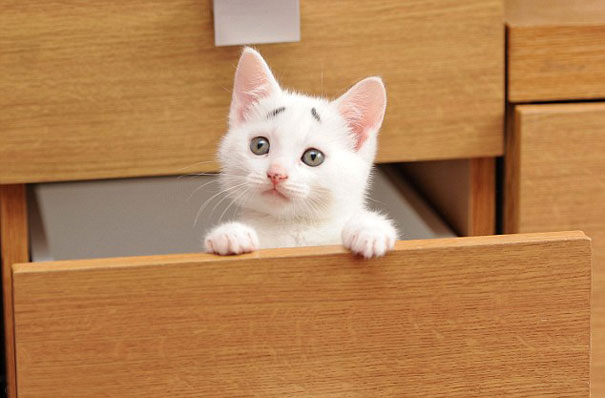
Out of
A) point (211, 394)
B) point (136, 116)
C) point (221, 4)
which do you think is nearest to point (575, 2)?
point (221, 4)

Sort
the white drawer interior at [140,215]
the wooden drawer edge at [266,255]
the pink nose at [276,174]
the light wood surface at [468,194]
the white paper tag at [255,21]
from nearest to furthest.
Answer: the wooden drawer edge at [266,255], the pink nose at [276,174], the white paper tag at [255,21], the light wood surface at [468,194], the white drawer interior at [140,215]

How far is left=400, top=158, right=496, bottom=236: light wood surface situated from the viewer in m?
0.97

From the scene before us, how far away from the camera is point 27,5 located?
0.85 meters

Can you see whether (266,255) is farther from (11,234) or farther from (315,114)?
(11,234)

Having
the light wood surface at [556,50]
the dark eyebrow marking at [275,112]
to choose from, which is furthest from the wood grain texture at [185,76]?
the dark eyebrow marking at [275,112]

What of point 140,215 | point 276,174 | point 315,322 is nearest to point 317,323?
point 315,322

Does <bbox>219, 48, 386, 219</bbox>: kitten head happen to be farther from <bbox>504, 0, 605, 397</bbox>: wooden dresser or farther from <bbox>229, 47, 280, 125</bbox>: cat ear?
<bbox>504, 0, 605, 397</bbox>: wooden dresser

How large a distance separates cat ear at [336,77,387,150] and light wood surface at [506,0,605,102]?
206 mm

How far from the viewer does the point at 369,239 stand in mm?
585

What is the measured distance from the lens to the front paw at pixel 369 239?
1.92ft

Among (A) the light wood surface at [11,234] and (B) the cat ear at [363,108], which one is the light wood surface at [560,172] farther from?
(A) the light wood surface at [11,234]

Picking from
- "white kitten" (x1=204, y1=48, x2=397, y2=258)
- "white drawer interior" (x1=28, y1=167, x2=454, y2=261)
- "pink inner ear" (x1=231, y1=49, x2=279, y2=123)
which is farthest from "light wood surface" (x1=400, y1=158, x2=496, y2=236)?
"pink inner ear" (x1=231, y1=49, x2=279, y2=123)

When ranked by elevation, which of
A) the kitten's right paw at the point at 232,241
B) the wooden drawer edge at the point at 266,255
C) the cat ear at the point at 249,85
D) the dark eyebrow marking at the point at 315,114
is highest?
the cat ear at the point at 249,85

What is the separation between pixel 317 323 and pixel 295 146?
22 centimetres
